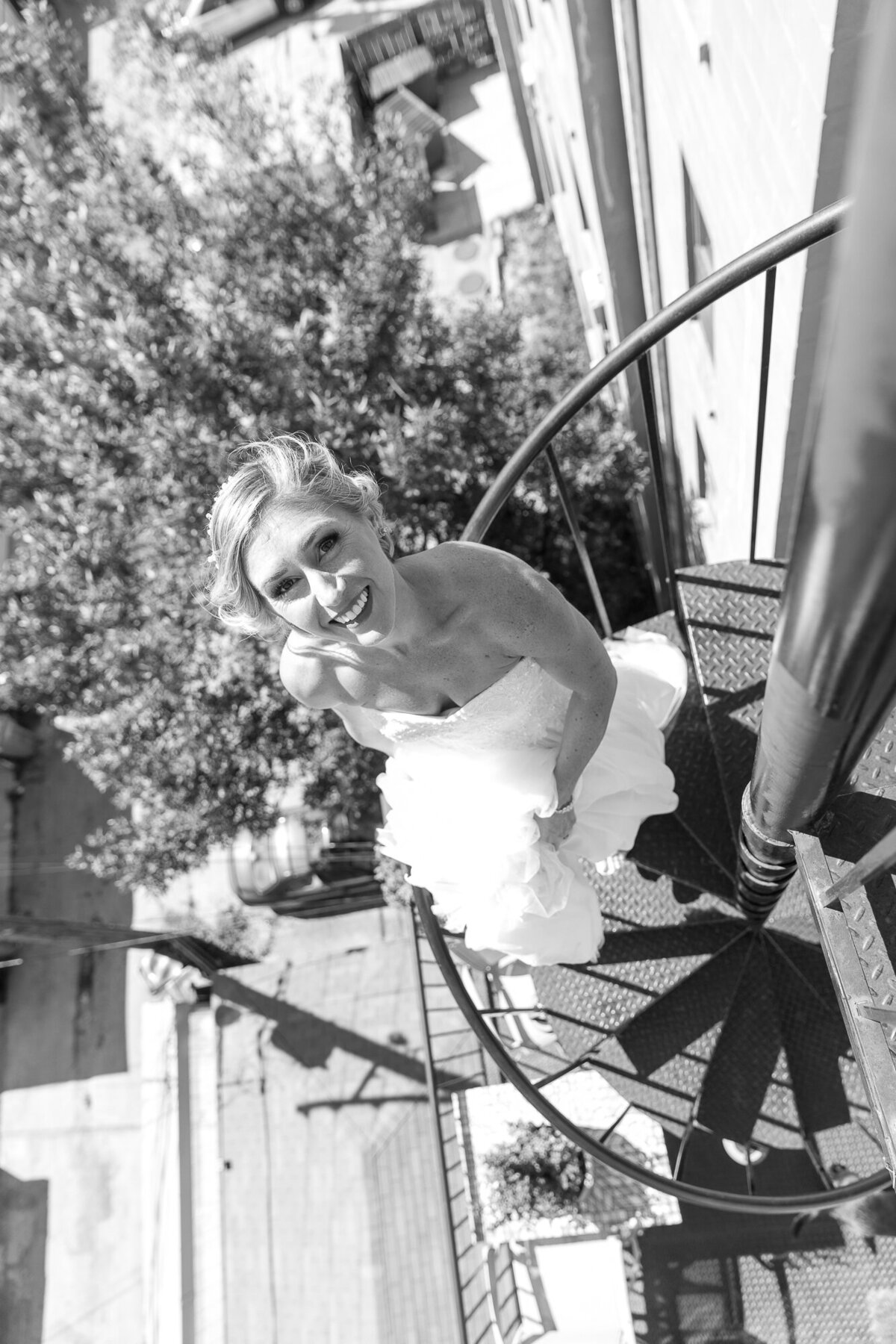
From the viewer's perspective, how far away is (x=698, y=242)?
5.58 metres

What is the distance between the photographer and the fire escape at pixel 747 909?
65.3 inches

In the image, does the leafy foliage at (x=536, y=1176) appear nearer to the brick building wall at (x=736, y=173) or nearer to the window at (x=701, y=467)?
the brick building wall at (x=736, y=173)

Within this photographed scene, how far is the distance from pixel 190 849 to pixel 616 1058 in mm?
4451

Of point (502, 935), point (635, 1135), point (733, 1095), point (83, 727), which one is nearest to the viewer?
point (502, 935)

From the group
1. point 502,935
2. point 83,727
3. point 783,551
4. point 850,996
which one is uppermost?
point 83,727

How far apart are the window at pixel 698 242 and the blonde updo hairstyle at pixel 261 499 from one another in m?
3.88

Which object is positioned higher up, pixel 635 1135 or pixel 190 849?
pixel 190 849

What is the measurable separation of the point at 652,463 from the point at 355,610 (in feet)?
3.54

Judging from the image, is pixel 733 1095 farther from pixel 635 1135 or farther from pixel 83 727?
pixel 83 727

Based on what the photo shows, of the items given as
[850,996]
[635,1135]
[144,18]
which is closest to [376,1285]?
[635,1135]

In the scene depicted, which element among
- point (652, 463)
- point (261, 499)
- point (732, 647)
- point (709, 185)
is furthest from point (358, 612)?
point (709, 185)

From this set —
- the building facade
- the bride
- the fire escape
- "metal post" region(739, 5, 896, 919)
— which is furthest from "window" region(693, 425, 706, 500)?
"metal post" region(739, 5, 896, 919)

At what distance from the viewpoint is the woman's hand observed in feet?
9.11

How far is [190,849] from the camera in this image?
7.04 meters
